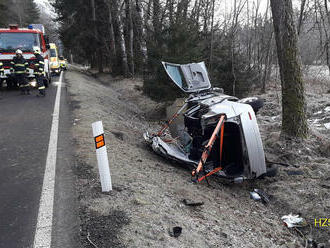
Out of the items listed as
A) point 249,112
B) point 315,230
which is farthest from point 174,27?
point 315,230

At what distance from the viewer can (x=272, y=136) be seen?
8086 millimetres

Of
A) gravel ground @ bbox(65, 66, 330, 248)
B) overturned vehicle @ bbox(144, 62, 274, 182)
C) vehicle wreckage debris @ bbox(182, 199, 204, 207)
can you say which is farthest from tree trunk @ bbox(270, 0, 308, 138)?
vehicle wreckage debris @ bbox(182, 199, 204, 207)

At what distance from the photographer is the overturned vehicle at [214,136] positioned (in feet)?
17.1

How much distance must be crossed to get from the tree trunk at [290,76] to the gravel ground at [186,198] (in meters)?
0.46

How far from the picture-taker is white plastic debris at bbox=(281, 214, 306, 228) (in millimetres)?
4488

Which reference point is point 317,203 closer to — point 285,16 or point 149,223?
point 149,223

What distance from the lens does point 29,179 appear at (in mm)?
4391

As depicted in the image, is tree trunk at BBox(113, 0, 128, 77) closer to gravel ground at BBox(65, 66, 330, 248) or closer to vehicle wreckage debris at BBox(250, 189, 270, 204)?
gravel ground at BBox(65, 66, 330, 248)

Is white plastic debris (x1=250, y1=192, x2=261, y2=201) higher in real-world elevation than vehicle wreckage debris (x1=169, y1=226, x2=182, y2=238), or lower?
lower

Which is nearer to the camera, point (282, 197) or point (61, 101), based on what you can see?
point (282, 197)

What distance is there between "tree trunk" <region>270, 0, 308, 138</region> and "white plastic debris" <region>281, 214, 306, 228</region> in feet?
10.4

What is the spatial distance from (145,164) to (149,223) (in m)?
2.39

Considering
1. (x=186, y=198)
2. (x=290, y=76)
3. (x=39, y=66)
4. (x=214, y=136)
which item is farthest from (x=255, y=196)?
(x=39, y=66)

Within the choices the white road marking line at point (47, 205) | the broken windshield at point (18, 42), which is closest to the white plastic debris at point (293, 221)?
the white road marking line at point (47, 205)
